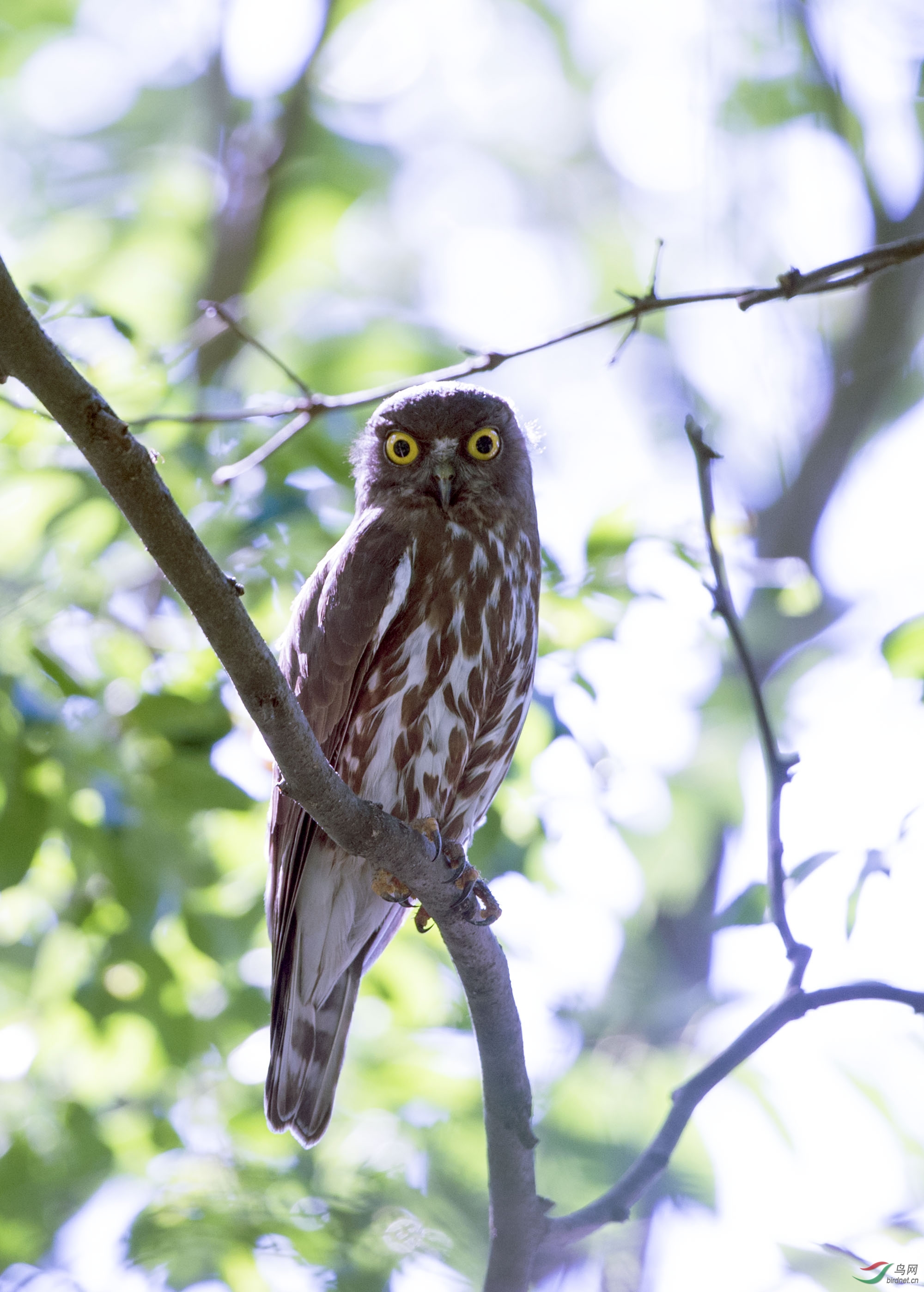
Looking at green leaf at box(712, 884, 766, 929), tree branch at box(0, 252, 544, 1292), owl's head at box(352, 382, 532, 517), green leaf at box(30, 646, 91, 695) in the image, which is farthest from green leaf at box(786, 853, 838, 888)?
green leaf at box(30, 646, 91, 695)

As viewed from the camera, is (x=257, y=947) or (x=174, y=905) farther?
(x=257, y=947)

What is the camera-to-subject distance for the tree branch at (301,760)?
2.21 metres

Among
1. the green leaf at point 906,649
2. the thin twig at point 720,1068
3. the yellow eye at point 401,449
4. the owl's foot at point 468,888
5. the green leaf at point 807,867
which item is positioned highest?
the yellow eye at point 401,449

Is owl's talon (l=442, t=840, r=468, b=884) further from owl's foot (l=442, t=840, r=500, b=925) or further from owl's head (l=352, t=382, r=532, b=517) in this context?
owl's head (l=352, t=382, r=532, b=517)

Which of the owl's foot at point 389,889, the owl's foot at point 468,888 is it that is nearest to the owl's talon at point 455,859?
the owl's foot at point 468,888

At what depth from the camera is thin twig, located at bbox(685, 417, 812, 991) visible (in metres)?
2.73

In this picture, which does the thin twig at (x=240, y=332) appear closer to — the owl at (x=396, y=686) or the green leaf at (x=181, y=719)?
the owl at (x=396, y=686)

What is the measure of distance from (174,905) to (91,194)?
22.6 ft

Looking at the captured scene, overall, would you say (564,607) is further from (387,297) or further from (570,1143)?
(387,297)

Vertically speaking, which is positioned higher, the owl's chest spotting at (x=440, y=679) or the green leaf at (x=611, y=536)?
the green leaf at (x=611, y=536)

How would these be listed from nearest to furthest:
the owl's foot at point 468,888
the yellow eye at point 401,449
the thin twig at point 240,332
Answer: the owl's foot at point 468,888
the thin twig at point 240,332
the yellow eye at point 401,449

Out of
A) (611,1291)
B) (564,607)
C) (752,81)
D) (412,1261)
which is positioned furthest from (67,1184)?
(752,81)

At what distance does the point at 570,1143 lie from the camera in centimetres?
361

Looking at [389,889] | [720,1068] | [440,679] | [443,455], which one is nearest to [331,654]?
[440,679]
